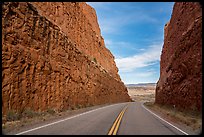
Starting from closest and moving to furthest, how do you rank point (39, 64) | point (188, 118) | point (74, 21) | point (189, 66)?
point (188, 118)
point (39, 64)
point (189, 66)
point (74, 21)

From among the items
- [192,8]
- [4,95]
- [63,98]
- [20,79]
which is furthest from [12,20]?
[192,8]

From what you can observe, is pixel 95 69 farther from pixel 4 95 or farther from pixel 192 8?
pixel 4 95

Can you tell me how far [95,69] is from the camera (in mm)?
46562

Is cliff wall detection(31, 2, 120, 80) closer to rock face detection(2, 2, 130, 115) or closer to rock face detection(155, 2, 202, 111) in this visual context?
rock face detection(2, 2, 130, 115)

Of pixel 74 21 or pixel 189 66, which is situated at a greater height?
pixel 74 21

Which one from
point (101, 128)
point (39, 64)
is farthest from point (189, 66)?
point (101, 128)

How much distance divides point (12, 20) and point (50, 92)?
8.04m

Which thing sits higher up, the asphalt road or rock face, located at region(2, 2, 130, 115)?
rock face, located at region(2, 2, 130, 115)

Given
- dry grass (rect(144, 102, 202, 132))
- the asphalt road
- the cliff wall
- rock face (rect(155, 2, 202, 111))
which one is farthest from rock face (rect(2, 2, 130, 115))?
rock face (rect(155, 2, 202, 111))

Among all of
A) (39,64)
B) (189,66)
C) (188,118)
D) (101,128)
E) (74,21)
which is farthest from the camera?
(74,21)

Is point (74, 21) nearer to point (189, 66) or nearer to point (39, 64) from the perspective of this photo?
point (39, 64)

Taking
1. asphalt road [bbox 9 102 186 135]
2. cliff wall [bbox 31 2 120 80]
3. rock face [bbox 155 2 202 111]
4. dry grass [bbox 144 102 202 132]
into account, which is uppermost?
cliff wall [bbox 31 2 120 80]

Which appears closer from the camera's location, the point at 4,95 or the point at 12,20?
the point at 4,95

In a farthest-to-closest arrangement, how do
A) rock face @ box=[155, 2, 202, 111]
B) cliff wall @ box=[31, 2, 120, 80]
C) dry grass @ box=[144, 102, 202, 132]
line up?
1. cliff wall @ box=[31, 2, 120, 80]
2. rock face @ box=[155, 2, 202, 111]
3. dry grass @ box=[144, 102, 202, 132]
